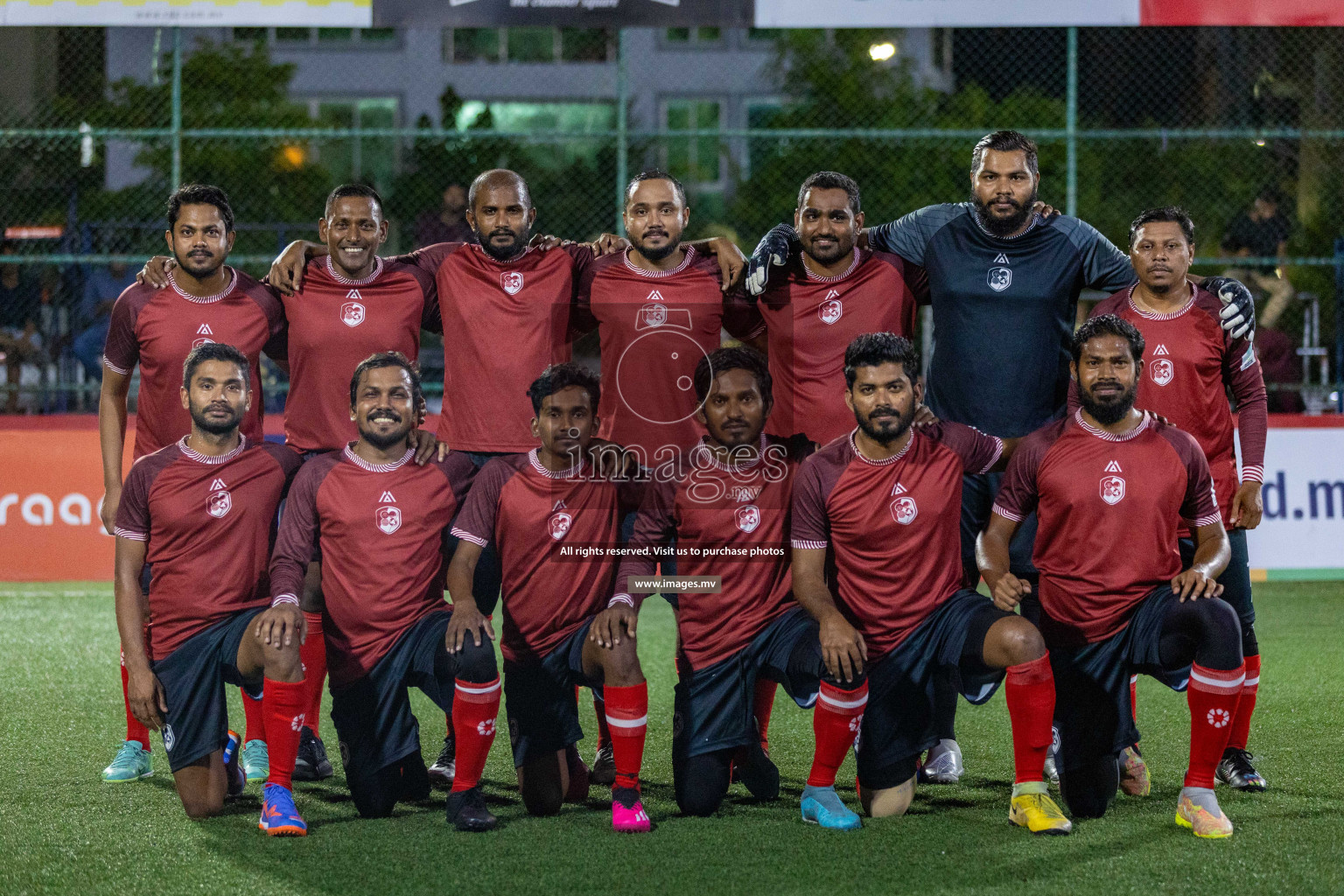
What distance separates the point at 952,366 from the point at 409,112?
25090mm

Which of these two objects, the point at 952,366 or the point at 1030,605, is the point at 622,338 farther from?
the point at 1030,605

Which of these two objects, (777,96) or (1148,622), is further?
(777,96)

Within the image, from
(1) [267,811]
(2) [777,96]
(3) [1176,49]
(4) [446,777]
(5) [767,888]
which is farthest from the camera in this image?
(2) [777,96]

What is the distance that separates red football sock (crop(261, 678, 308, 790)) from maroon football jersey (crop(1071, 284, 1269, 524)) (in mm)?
2951

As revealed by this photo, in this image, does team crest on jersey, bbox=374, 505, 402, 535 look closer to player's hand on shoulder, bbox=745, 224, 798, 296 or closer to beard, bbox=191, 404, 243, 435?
beard, bbox=191, 404, 243, 435

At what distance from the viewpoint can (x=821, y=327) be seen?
489cm

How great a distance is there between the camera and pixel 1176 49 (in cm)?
2322

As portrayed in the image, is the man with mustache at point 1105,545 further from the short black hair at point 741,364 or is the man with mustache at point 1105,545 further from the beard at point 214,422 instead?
the beard at point 214,422

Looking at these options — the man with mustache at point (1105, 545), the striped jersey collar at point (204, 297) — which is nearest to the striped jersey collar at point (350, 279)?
the striped jersey collar at point (204, 297)

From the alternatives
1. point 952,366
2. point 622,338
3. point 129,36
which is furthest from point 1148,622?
point 129,36

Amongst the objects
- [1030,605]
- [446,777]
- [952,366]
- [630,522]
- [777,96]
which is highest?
[777,96]

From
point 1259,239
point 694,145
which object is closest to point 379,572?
point 1259,239

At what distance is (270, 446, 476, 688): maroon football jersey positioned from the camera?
4.45 meters

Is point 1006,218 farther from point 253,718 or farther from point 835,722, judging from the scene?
point 253,718
